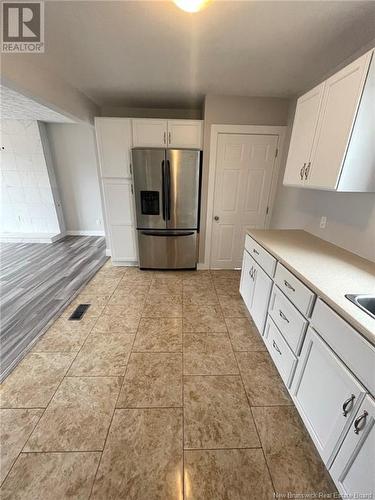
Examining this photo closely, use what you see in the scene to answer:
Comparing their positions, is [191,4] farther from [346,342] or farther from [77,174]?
[77,174]

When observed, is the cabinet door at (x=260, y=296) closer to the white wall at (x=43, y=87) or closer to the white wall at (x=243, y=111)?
the white wall at (x=243, y=111)

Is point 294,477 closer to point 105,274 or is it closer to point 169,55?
point 105,274

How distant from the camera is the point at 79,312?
2.33m

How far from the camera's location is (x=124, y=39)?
1638mm

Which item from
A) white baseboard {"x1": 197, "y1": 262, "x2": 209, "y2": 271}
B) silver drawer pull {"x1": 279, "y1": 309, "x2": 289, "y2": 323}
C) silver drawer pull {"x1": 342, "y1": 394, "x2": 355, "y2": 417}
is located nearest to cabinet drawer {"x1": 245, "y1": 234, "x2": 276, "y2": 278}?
silver drawer pull {"x1": 279, "y1": 309, "x2": 289, "y2": 323}

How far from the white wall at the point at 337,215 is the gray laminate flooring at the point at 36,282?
299 centimetres

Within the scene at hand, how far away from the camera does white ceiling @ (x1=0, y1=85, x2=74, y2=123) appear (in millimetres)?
2680

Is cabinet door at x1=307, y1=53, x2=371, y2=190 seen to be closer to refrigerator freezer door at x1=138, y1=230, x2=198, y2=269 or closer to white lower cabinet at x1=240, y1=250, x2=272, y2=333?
white lower cabinet at x1=240, y1=250, x2=272, y2=333

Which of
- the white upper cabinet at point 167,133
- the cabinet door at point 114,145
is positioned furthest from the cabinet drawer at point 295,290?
the cabinet door at point 114,145

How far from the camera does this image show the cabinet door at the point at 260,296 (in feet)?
5.89

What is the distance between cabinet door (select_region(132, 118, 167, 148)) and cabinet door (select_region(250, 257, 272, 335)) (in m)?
2.14

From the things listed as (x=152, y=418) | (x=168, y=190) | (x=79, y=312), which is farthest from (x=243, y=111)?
(x=152, y=418)

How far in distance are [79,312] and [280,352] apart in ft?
6.91

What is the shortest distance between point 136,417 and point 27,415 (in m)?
0.72
